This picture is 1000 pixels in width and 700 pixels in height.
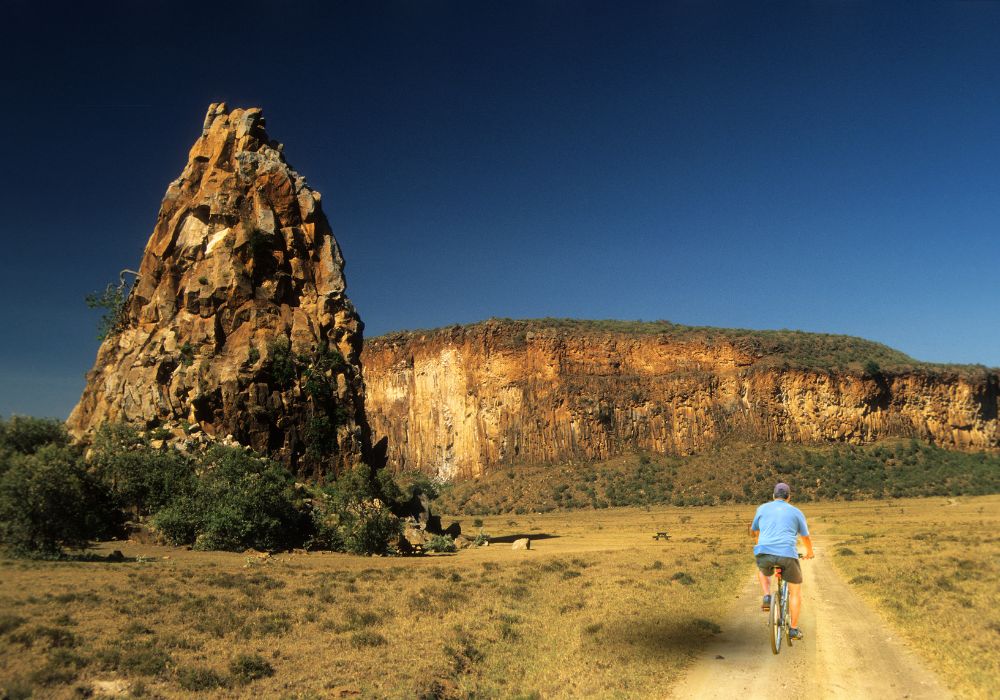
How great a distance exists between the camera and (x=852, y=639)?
11188 millimetres

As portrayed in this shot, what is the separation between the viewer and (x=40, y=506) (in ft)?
67.5

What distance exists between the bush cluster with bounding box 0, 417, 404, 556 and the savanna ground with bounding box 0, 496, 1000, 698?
169cm

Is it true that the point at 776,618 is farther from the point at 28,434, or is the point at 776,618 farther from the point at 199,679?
the point at 28,434

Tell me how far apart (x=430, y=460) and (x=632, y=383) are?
27264mm

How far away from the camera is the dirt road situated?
8539mm

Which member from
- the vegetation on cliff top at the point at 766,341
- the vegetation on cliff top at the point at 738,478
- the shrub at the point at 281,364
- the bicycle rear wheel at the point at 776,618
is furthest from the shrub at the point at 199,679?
the vegetation on cliff top at the point at 766,341

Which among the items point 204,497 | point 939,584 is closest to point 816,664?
point 939,584

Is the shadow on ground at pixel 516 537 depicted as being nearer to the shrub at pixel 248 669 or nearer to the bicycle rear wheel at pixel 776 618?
the shrub at pixel 248 669

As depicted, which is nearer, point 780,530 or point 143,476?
point 780,530

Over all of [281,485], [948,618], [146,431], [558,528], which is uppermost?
[146,431]

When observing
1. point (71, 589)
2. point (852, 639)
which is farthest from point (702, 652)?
point (71, 589)

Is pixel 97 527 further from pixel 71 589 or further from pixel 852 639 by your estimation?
pixel 852 639

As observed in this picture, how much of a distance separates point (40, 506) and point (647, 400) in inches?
2606

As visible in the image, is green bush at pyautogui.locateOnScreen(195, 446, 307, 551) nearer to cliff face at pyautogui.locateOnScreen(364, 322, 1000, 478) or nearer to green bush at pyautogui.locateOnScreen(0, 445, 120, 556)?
green bush at pyautogui.locateOnScreen(0, 445, 120, 556)
